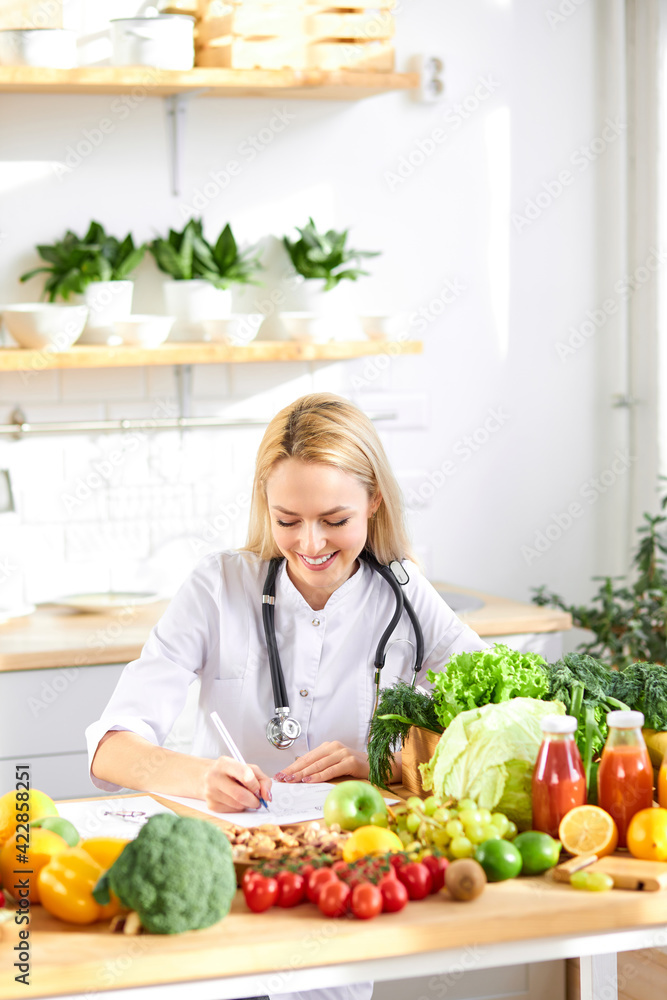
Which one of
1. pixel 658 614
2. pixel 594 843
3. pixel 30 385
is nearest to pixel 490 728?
pixel 594 843

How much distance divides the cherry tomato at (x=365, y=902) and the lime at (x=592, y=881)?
0.25m

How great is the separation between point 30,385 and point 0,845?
2.22 meters

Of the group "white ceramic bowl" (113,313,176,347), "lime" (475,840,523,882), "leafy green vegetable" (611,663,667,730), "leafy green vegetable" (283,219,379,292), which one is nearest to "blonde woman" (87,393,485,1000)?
"leafy green vegetable" (611,663,667,730)

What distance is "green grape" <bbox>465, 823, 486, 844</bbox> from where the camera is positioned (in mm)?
1406

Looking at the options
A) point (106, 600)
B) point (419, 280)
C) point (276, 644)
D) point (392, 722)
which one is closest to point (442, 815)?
point (392, 722)

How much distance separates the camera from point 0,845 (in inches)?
57.0

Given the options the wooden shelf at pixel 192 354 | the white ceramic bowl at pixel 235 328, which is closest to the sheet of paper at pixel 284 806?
the wooden shelf at pixel 192 354

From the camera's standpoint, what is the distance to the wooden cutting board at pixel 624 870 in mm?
1370

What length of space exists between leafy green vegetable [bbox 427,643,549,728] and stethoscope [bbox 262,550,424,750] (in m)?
0.33

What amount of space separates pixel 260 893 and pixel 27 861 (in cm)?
29

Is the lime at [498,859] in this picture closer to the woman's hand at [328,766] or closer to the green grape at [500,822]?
the green grape at [500,822]

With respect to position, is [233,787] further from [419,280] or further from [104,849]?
[419,280]

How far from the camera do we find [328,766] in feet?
6.20

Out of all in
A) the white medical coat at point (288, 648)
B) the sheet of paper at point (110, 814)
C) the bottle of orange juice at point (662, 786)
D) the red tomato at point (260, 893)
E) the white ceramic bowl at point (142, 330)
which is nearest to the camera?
the red tomato at point (260, 893)
